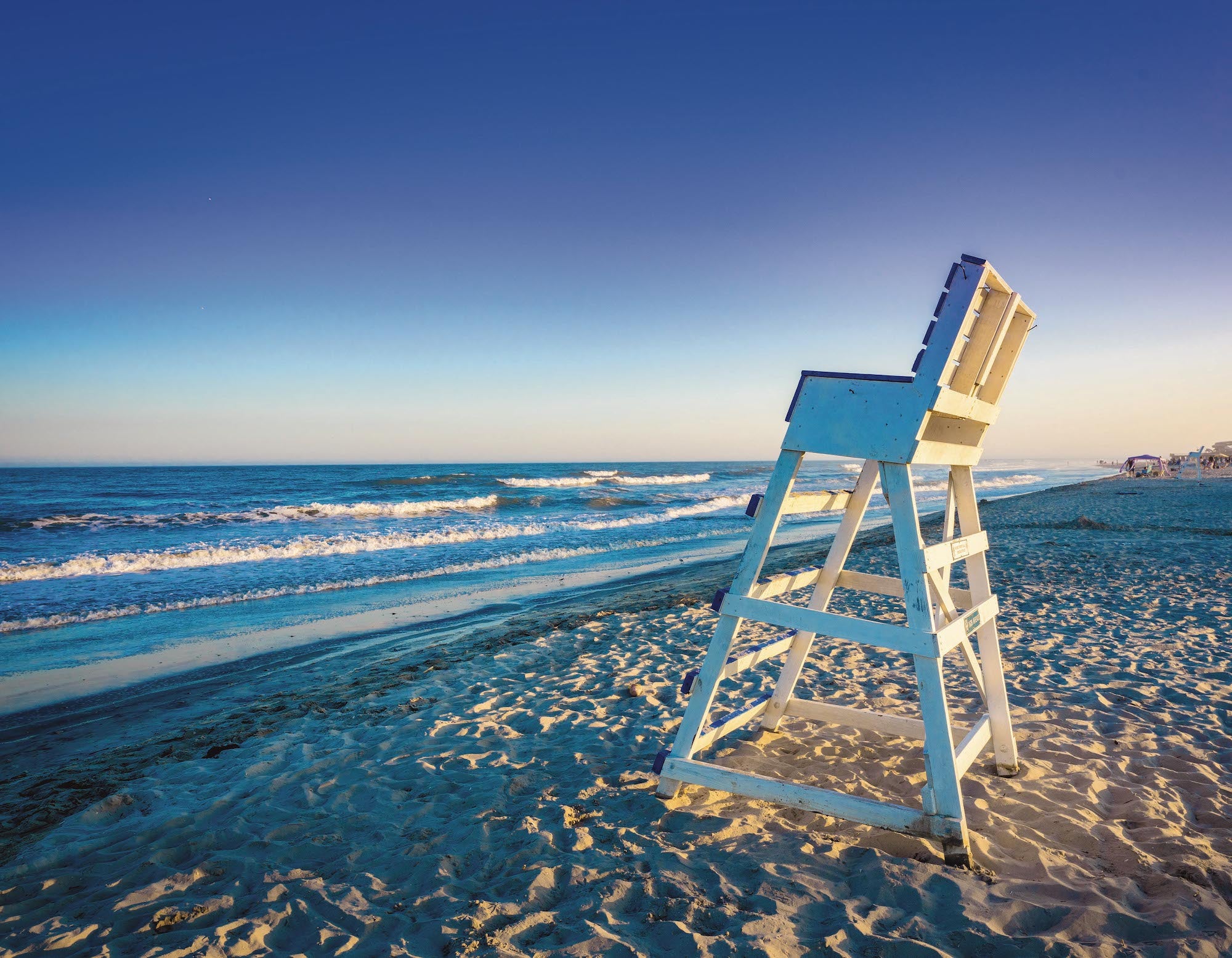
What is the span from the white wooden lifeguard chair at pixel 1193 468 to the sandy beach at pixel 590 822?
37.4 metres

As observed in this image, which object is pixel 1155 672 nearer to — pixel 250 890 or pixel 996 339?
pixel 996 339

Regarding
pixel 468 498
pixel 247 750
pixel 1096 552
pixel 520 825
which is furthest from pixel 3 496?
pixel 1096 552

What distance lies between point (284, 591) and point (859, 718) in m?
10.2

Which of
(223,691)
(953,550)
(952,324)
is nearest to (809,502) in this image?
(953,550)

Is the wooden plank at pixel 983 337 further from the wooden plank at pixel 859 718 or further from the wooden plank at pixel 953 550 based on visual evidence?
the wooden plank at pixel 859 718

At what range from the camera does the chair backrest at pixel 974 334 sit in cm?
264

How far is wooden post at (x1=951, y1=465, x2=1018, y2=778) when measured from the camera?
339 centimetres

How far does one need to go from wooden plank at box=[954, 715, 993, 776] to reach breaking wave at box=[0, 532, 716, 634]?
408 inches

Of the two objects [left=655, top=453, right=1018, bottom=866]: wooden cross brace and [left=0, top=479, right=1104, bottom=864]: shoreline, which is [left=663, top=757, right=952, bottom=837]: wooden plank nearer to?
[left=655, top=453, right=1018, bottom=866]: wooden cross brace

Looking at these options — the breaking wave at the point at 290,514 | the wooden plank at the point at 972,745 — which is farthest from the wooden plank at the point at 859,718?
the breaking wave at the point at 290,514

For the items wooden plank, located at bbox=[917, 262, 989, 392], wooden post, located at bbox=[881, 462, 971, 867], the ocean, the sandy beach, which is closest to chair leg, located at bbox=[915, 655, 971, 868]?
wooden post, located at bbox=[881, 462, 971, 867]

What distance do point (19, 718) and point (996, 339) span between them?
26.8ft

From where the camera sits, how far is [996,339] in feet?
9.41

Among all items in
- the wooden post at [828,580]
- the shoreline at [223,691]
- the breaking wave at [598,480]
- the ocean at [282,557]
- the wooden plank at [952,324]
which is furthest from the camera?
the breaking wave at [598,480]
